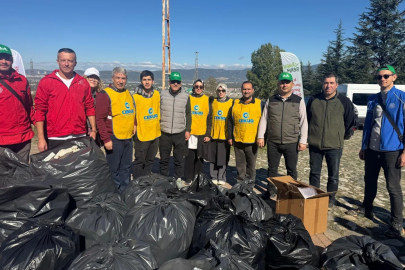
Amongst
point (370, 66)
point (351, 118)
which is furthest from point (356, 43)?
point (351, 118)

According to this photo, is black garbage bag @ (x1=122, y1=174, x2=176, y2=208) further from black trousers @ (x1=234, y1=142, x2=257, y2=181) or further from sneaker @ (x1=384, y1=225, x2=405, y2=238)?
sneaker @ (x1=384, y1=225, x2=405, y2=238)

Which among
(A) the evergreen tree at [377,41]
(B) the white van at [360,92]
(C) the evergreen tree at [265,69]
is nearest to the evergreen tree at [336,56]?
(A) the evergreen tree at [377,41]

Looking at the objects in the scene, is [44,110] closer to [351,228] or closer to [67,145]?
[67,145]

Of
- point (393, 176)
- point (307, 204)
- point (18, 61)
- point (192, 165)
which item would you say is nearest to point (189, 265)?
point (307, 204)

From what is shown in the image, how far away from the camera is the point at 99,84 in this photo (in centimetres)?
439

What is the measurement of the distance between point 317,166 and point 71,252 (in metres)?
3.16

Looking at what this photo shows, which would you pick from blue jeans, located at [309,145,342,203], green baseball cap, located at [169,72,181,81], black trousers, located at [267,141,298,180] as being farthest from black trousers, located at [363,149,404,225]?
green baseball cap, located at [169,72,181,81]

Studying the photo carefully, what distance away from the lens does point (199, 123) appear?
4629 mm

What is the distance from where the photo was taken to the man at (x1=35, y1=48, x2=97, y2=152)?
9.90ft

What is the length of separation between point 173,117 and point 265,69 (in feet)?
140

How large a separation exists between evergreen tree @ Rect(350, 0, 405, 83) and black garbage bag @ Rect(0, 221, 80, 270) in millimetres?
23950

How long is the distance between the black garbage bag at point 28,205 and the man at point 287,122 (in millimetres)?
2763

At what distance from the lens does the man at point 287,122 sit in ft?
12.3

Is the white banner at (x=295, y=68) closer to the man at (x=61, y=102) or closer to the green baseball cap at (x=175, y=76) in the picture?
the green baseball cap at (x=175, y=76)
